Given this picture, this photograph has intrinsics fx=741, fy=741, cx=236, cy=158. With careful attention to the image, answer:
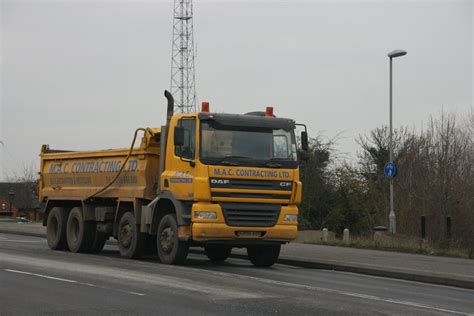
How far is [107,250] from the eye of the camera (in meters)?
22.1

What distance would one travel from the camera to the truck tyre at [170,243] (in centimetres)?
1638

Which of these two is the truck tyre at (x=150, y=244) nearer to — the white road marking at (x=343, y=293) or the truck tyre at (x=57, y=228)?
the truck tyre at (x=57, y=228)

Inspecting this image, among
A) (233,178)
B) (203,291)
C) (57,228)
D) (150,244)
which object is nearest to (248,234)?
(233,178)

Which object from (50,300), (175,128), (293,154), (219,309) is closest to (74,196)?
(175,128)

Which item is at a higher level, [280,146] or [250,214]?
[280,146]

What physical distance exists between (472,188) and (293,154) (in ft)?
40.8

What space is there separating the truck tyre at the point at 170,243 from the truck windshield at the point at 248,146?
1801mm

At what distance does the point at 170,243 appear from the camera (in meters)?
16.7

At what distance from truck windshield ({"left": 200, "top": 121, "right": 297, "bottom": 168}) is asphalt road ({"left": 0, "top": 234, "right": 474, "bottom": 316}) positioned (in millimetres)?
2373

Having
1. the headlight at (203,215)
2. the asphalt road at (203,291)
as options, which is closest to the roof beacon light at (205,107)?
the headlight at (203,215)

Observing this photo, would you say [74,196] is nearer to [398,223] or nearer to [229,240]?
[229,240]

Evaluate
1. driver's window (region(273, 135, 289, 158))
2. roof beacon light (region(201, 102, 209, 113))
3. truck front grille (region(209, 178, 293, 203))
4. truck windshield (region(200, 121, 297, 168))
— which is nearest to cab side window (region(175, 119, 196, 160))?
truck windshield (region(200, 121, 297, 168))

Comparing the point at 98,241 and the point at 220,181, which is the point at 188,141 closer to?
the point at 220,181

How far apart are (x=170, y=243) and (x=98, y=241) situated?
418 centimetres
